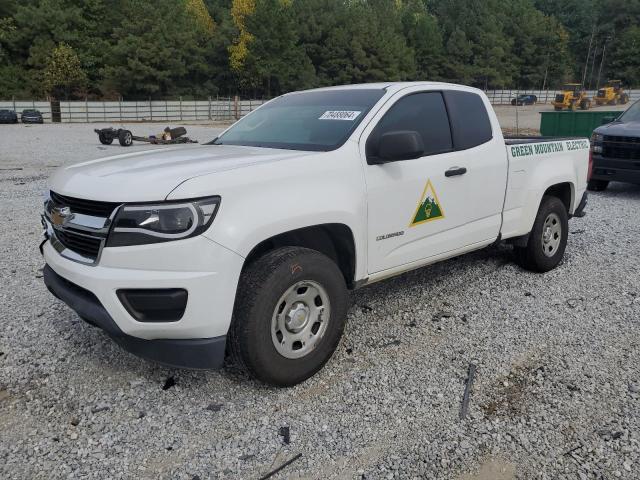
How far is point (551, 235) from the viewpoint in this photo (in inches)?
215

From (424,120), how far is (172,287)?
2358mm

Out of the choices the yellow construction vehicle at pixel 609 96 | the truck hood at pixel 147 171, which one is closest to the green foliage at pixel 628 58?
the yellow construction vehicle at pixel 609 96

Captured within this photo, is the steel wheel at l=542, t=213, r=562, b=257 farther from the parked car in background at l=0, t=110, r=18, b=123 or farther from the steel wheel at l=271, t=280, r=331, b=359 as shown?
the parked car in background at l=0, t=110, r=18, b=123

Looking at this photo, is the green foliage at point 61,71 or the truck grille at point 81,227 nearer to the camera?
the truck grille at point 81,227

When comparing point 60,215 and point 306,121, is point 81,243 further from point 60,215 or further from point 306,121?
point 306,121

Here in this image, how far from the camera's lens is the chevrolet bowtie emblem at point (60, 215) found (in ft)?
10.2

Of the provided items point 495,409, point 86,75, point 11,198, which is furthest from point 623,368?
point 86,75

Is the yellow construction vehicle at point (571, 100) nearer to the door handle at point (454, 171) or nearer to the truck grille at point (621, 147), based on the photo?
the truck grille at point (621, 147)

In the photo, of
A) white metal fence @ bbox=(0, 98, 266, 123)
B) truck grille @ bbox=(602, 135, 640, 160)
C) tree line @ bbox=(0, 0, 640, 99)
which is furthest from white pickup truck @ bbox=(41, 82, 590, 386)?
tree line @ bbox=(0, 0, 640, 99)

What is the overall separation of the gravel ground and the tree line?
59.6 metres

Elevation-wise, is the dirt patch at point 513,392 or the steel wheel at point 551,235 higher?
the steel wheel at point 551,235

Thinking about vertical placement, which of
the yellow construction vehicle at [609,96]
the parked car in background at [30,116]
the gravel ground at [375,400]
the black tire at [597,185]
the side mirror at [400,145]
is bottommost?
the parked car in background at [30,116]

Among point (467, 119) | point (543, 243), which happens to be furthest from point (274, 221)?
point (543, 243)

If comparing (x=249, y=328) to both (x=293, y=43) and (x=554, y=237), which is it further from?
(x=293, y=43)
